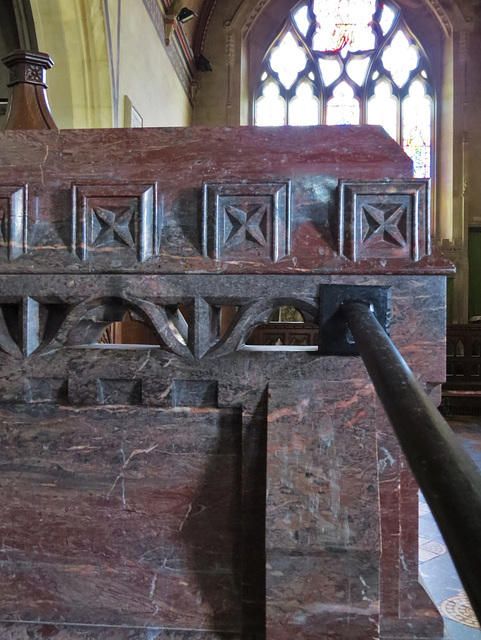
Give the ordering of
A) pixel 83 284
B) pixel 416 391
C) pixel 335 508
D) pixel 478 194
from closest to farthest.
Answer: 1. pixel 416 391
2. pixel 335 508
3. pixel 83 284
4. pixel 478 194

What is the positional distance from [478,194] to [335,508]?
957 cm

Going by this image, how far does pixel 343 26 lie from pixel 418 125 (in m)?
2.42

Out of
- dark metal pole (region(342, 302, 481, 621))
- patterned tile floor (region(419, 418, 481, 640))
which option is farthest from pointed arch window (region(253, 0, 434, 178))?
dark metal pole (region(342, 302, 481, 621))

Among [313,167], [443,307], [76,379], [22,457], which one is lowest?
[22,457]

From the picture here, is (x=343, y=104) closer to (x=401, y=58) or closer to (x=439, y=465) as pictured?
(x=401, y=58)

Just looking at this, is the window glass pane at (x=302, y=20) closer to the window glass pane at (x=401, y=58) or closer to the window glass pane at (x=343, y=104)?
the window glass pane at (x=343, y=104)

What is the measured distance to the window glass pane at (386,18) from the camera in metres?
9.50

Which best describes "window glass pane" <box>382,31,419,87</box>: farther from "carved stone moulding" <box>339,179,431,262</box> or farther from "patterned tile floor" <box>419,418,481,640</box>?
"carved stone moulding" <box>339,179,431,262</box>

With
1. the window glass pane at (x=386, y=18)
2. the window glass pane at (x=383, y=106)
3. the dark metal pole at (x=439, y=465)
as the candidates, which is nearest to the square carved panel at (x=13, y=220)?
the dark metal pole at (x=439, y=465)

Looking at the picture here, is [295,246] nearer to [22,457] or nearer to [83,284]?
[83,284]

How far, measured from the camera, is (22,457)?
0.97 m

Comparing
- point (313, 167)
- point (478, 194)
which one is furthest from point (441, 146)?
point (313, 167)

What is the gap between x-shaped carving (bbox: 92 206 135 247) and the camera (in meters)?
0.93

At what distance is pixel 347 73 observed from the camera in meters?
9.77
